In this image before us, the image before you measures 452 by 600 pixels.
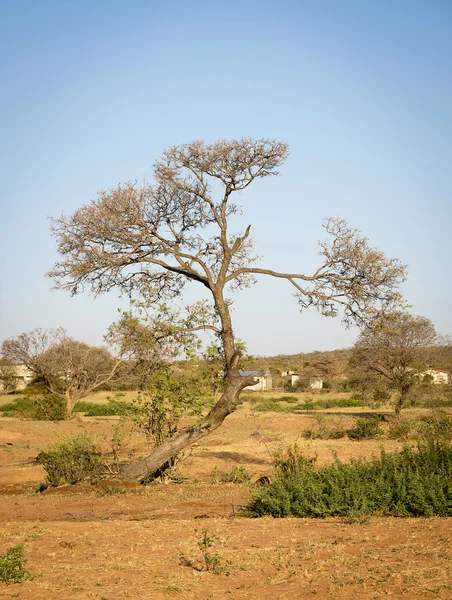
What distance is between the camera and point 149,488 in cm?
1254

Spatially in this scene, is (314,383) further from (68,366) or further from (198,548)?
(198,548)

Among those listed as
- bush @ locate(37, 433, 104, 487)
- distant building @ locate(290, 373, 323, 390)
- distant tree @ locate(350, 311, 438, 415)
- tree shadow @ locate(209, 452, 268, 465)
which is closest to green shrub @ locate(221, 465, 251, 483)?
bush @ locate(37, 433, 104, 487)

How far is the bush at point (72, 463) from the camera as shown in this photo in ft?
41.5

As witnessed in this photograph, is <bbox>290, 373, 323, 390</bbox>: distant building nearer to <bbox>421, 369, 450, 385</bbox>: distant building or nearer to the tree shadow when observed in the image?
<bbox>421, 369, 450, 385</bbox>: distant building

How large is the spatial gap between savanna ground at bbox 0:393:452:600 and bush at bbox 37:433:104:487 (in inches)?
12.0

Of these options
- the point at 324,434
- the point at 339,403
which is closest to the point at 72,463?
the point at 324,434

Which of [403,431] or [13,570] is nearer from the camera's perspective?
[13,570]

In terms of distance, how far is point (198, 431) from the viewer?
1227 cm

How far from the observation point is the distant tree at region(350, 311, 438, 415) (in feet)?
92.7

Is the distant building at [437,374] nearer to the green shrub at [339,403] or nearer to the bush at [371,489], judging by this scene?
the green shrub at [339,403]

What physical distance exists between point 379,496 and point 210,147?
24.4ft

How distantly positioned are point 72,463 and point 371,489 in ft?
20.9

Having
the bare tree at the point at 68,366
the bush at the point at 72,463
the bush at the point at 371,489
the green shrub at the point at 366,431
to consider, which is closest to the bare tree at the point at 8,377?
the bare tree at the point at 68,366

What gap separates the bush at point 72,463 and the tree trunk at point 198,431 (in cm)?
67
